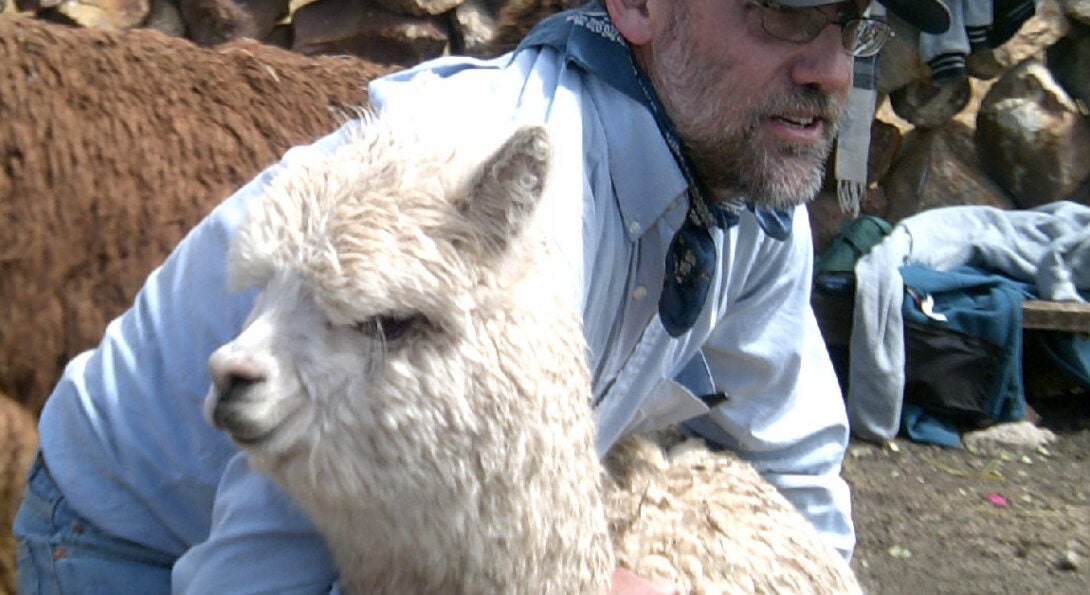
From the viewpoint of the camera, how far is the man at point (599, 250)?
5.42 feet

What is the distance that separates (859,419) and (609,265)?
3187mm

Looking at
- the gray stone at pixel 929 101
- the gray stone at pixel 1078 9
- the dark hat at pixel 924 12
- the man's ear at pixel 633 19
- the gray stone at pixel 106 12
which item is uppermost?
the dark hat at pixel 924 12

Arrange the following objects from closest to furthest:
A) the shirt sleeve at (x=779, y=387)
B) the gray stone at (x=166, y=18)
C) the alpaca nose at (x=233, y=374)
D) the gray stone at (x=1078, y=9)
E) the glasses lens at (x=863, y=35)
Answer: the alpaca nose at (x=233, y=374), the glasses lens at (x=863, y=35), the shirt sleeve at (x=779, y=387), the gray stone at (x=166, y=18), the gray stone at (x=1078, y=9)

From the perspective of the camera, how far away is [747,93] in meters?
1.81

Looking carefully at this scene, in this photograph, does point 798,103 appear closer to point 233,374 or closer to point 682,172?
point 682,172

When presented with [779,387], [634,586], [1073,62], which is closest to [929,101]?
[1073,62]

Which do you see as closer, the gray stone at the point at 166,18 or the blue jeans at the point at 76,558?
the blue jeans at the point at 76,558

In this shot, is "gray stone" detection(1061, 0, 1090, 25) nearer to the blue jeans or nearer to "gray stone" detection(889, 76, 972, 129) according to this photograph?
"gray stone" detection(889, 76, 972, 129)

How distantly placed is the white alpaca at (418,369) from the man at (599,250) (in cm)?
15

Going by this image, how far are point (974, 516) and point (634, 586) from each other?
2.90 meters

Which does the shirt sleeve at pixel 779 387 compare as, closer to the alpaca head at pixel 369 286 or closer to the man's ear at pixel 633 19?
the man's ear at pixel 633 19

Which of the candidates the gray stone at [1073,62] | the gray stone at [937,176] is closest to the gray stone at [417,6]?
the gray stone at [937,176]

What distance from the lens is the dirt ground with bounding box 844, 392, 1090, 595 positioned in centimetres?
380

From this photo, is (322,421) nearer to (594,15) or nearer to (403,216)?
(403,216)
